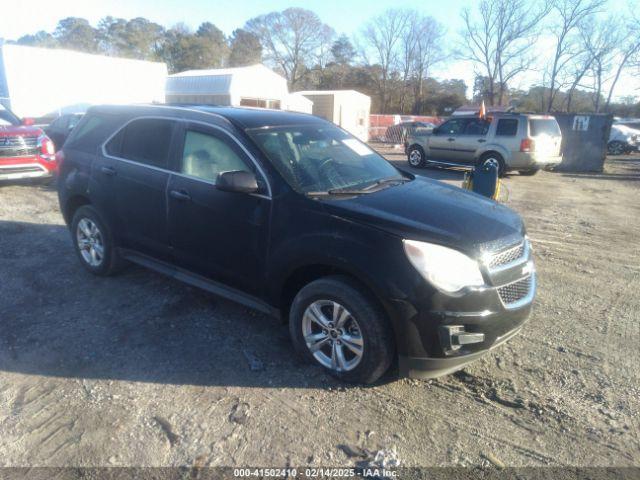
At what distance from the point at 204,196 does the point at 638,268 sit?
531 centimetres

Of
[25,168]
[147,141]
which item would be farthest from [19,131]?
[147,141]

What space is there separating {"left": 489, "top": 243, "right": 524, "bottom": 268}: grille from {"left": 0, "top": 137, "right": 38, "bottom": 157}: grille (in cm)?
959

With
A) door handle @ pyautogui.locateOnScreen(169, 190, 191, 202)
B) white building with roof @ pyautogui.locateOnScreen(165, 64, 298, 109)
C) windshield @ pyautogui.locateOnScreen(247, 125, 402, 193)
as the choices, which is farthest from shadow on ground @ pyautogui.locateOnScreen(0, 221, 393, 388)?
white building with roof @ pyautogui.locateOnScreen(165, 64, 298, 109)

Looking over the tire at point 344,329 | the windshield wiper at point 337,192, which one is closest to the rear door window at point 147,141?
the windshield wiper at point 337,192

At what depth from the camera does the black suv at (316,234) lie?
2.90m

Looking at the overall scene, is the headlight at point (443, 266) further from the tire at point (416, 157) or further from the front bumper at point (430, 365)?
the tire at point (416, 157)

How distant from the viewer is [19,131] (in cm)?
940

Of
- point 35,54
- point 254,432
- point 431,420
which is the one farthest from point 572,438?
point 35,54

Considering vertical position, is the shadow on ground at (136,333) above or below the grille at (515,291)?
below

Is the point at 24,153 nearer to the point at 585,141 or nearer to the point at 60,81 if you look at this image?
the point at 60,81

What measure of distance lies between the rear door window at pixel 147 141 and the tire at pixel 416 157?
12.4 metres

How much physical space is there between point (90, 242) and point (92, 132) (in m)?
1.15

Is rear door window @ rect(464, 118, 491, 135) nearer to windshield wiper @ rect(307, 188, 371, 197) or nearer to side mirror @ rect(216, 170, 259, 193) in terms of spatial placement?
windshield wiper @ rect(307, 188, 371, 197)

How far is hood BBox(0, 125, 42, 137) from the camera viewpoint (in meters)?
9.18
